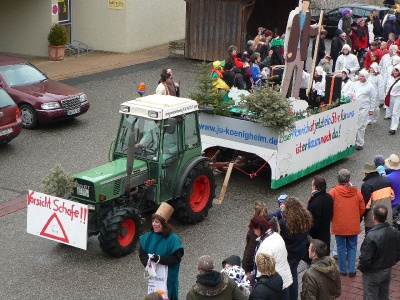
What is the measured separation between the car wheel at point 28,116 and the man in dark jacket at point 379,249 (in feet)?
33.3

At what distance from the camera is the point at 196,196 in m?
12.9

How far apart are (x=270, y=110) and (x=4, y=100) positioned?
565 centimetres

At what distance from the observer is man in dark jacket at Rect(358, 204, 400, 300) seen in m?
9.23

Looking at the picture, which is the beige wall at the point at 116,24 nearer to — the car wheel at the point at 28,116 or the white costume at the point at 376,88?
the car wheel at the point at 28,116

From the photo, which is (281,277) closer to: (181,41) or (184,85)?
(184,85)

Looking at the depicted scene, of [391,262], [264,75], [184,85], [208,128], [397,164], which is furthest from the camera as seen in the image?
[184,85]

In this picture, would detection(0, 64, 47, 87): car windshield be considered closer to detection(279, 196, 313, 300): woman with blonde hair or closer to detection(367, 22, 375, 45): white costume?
detection(279, 196, 313, 300): woman with blonde hair

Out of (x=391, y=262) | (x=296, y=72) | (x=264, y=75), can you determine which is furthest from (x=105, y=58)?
(x=391, y=262)

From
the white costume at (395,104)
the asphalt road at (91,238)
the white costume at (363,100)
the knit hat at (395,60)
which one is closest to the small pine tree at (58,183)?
the asphalt road at (91,238)

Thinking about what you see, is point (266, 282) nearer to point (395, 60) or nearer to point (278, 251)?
point (278, 251)

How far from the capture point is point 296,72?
16.2 metres

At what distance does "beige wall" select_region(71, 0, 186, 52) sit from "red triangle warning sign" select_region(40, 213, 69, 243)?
52.2 ft

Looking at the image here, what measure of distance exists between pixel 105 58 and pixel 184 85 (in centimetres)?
432

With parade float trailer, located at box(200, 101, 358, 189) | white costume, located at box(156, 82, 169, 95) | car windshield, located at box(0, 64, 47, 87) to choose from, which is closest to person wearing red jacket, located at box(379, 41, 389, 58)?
parade float trailer, located at box(200, 101, 358, 189)
